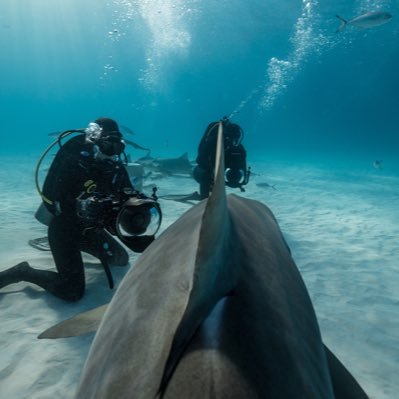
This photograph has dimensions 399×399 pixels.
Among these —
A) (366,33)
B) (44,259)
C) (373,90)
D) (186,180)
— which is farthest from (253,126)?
(44,259)

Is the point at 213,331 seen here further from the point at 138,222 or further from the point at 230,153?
the point at 230,153

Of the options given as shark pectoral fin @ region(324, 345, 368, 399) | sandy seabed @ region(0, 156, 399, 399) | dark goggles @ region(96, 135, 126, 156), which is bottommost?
sandy seabed @ region(0, 156, 399, 399)

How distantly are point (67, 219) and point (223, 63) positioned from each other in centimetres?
6245

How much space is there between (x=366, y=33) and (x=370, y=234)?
1774 inches

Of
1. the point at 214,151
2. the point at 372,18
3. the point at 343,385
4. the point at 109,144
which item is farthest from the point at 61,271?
the point at 372,18

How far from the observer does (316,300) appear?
3928 mm

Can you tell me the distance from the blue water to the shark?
65.7ft

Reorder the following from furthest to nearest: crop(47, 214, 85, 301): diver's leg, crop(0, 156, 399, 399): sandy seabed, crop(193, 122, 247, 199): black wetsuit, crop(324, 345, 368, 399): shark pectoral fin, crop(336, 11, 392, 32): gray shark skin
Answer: crop(336, 11, 392, 32): gray shark skin < crop(193, 122, 247, 199): black wetsuit < crop(47, 214, 85, 301): diver's leg < crop(0, 156, 399, 399): sandy seabed < crop(324, 345, 368, 399): shark pectoral fin

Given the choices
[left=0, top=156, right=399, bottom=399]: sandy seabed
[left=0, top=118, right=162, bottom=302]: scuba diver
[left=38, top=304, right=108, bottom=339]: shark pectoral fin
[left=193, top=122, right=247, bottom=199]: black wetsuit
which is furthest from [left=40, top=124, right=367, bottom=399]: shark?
[left=193, top=122, right=247, bottom=199]: black wetsuit

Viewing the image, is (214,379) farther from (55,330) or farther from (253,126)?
(253,126)

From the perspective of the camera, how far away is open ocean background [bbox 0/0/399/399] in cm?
316

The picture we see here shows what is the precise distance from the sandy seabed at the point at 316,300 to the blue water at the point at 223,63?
1474cm

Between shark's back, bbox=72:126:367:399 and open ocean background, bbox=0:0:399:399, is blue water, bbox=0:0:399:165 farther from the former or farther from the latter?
shark's back, bbox=72:126:367:399

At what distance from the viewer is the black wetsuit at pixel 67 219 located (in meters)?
3.59
